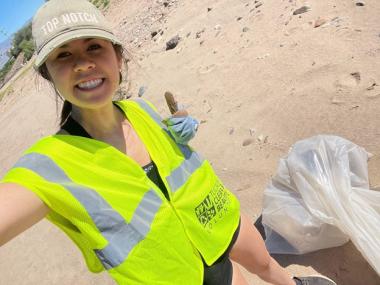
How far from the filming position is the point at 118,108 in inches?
60.4

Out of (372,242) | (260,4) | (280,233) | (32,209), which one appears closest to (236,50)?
(260,4)

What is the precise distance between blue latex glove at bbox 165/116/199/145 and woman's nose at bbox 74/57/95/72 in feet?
1.25

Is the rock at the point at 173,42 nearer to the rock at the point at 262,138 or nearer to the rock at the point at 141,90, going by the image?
the rock at the point at 141,90

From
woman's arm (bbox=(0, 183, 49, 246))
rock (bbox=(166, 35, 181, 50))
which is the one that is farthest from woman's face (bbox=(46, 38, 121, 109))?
rock (bbox=(166, 35, 181, 50))

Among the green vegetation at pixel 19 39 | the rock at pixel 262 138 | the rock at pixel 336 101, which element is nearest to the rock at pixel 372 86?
the rock at pixel 336 101

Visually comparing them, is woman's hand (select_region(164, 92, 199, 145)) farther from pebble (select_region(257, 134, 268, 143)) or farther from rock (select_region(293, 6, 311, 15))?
rock (select_region(293, 6, 311, 15))

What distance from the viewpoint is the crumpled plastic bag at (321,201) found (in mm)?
1911

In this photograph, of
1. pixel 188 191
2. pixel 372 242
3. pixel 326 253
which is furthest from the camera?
pixel 326 253

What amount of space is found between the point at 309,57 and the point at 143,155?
2.49 m

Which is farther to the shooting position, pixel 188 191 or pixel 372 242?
pixel 372 242

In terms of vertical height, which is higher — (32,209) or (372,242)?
(32,209)

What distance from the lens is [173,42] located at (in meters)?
5.96

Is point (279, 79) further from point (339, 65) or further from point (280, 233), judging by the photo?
point (280, 233)

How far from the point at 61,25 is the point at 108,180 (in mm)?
467
